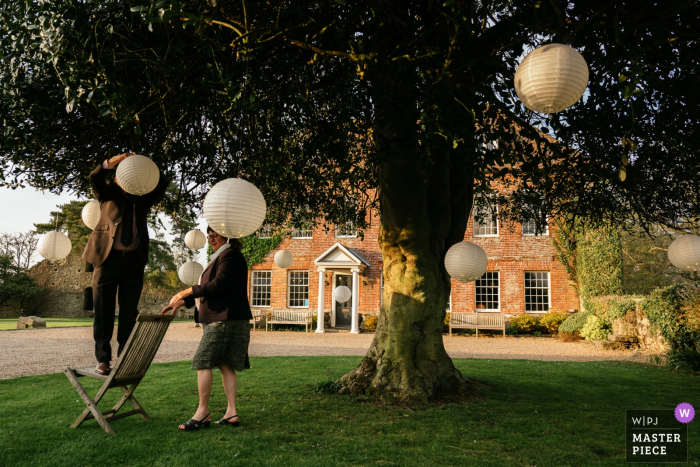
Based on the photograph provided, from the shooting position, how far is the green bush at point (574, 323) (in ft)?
55.0

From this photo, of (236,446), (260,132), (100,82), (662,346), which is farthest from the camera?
(662,346)

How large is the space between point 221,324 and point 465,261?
296 centimetres

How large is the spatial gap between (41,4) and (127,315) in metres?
2.79

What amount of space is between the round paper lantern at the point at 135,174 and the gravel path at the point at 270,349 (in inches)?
230

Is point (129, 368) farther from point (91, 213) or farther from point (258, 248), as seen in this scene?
point (258, 248)

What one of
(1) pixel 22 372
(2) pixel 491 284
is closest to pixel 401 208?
(1) pixel 22 372

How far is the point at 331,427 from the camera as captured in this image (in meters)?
4.60

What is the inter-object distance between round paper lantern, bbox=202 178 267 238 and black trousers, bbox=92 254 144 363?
1.29 metres

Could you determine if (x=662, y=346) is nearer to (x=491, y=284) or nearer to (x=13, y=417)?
(x=491, y=284)

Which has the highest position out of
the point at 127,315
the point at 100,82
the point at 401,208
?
the point at 100,82

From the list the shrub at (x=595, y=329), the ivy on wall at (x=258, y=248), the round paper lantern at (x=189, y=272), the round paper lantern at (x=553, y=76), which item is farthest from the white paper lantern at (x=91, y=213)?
the ivy on wall at (x=258, y=248)

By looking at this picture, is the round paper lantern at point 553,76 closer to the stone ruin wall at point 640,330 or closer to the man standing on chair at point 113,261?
the man standing on chair at point 113,261

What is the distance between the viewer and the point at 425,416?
5121 millimetres

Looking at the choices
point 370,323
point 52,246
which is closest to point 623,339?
point 370,323
